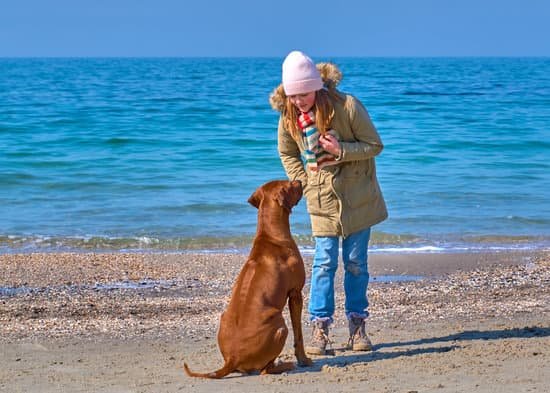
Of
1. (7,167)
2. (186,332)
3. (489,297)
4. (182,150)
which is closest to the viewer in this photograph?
(186,332)

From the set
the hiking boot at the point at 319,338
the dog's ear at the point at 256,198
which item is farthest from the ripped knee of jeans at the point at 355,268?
the dog's ear at the point at 256,198

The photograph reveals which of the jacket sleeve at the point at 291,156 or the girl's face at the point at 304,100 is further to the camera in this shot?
the jacket sleeve at the point at 291,156

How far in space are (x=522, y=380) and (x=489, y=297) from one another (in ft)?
9.79

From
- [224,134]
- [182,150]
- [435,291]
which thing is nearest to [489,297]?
[435,291]

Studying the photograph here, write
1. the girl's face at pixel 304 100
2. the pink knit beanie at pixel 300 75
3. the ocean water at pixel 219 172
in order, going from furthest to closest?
the ocean water at pixel 219 172 < the girl's face at pixel 304 100 < the pink knit beanie at pixel 300 75

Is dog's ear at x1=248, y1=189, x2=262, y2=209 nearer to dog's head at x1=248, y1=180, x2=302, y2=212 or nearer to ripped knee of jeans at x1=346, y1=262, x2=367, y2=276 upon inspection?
dog's head at x1=248, y1=180, x2=302, y2=212

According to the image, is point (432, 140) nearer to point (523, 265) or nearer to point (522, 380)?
point (523, 265)

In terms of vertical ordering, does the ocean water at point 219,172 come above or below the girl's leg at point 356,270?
below

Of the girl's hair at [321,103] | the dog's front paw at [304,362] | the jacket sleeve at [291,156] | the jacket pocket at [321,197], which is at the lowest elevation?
the dog's front paw at [304,362]

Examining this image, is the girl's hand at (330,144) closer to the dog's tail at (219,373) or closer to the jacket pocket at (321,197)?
the jacket pocket at (321,197)

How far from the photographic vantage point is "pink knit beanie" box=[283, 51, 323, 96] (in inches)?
226

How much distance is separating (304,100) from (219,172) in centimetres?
1297

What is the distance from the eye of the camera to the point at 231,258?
10617mm

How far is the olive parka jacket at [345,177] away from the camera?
5.96 meters
